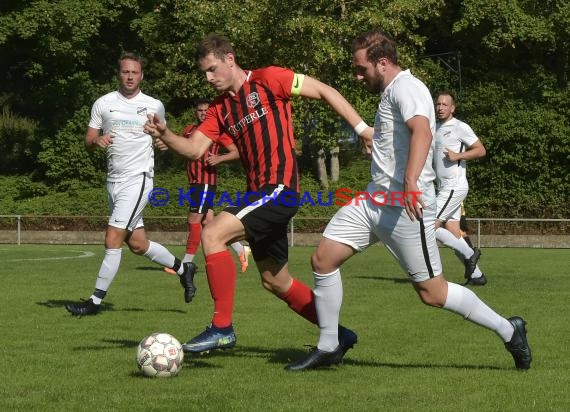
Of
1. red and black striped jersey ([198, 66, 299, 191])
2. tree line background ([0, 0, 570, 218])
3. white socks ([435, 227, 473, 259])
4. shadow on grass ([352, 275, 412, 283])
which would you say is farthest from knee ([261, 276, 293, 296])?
tree line background ([0, 0, 570, 218])

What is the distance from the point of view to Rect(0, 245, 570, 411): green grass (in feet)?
18.6

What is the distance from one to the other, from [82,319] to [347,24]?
19.8m

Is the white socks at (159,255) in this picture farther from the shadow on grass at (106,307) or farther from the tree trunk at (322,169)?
the tree trunk at (322,169)

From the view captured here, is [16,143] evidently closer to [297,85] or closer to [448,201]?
[448,201]

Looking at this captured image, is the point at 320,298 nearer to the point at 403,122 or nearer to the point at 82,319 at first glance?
the point at 403,122

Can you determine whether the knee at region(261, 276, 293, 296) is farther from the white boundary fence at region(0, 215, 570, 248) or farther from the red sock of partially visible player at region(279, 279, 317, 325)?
the white boundary fence at region(0, 215, 570, 248)

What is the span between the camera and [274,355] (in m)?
7.40

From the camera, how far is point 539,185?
90.8 feet

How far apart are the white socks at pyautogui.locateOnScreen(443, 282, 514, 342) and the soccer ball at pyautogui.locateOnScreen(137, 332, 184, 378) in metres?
1.70

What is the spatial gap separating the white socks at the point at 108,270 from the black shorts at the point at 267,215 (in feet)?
11.5

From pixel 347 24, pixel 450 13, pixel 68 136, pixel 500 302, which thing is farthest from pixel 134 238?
pixel 450 13

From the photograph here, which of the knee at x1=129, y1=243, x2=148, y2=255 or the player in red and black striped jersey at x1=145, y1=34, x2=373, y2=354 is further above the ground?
the player in red and black striped jersey at x1=145, y1=34, x2=373, y2=354

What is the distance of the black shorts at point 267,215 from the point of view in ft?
22.6

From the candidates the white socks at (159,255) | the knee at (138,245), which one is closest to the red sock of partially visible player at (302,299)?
the knee at (138,245)
